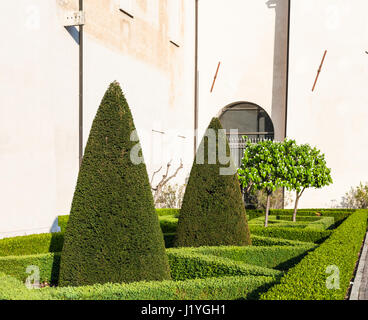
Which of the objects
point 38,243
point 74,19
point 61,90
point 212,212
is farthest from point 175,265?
point 74,19

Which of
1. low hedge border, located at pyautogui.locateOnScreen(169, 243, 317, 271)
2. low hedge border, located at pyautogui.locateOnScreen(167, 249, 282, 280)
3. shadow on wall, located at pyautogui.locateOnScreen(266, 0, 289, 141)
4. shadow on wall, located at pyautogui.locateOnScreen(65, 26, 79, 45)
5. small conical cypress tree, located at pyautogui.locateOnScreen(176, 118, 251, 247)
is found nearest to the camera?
low hedge border, located at pyautogui.locateOnScreen(167, 249, 282, 280)

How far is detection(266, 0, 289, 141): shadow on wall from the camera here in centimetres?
1975

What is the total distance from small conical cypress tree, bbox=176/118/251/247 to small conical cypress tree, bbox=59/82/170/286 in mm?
1725

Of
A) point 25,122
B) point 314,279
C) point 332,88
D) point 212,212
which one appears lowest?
point 314,279

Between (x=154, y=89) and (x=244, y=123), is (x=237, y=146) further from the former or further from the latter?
(x=154, y=89)

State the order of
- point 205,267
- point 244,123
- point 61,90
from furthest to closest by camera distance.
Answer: point 244,123 → point 61,90 → point 205,267

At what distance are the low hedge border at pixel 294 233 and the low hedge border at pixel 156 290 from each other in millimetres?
4620

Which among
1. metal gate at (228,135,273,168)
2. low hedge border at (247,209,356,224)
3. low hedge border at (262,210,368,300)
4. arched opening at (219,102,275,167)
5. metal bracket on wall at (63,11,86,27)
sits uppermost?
metal bracket on wall at (63,11,86,27)

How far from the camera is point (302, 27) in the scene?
61.5ft

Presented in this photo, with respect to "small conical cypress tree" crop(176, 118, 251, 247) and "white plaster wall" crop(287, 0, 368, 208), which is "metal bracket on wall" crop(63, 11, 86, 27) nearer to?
"small conical cypress tree" crop(176, 118, 251, 247)

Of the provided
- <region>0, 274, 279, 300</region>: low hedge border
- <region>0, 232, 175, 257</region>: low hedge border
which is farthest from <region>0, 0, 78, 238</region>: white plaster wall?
<region>0, 274, 279, 300</region>: low hedge border

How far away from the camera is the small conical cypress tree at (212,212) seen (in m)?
6.59

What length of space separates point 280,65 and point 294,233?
12.1 m

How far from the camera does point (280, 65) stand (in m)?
19.8
